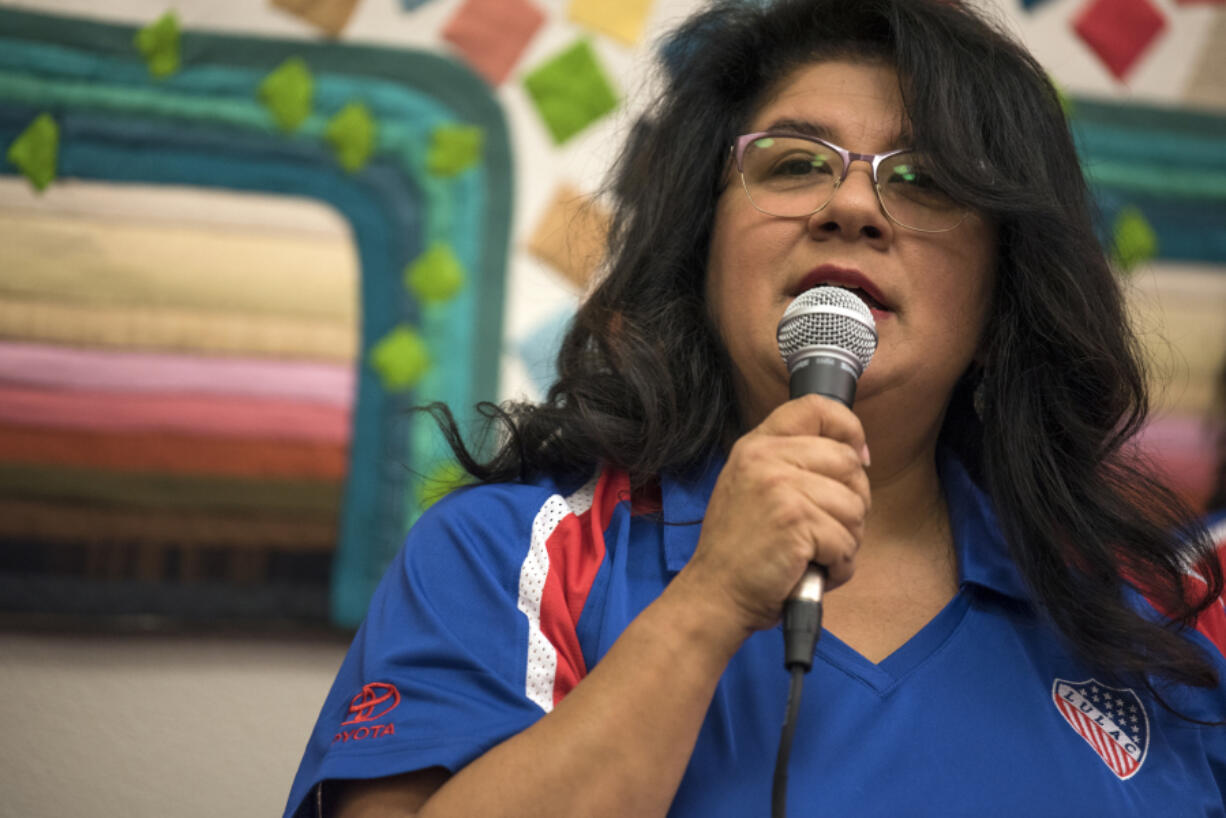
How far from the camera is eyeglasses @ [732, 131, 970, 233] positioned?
3.79ft

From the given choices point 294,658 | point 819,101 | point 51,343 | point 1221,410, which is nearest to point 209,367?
point 51,343

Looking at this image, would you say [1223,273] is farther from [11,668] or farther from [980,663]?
[11,668]

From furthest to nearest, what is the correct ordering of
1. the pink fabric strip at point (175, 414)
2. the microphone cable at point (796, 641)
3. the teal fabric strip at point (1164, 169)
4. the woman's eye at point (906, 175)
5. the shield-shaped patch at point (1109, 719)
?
the teal fabric strip at point (1164, 169)
the pink fabric strip at point (175, 414)
the woman's eye at point (906, 175)
the shield-shaped patch at point (1109, 719)
the microphone cable at point (796, 641)

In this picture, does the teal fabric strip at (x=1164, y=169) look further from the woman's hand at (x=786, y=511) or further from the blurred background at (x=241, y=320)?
the woman's hand at (x=786, y=511)

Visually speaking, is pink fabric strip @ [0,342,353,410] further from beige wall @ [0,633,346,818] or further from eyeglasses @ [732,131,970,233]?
eyeglasses @ [732,131,970,233]

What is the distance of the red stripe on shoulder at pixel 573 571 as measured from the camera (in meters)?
0.98

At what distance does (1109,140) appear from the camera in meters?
1.93

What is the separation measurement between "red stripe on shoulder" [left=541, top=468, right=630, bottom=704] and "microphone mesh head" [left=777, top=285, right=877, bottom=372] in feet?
0.88

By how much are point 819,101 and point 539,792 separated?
81 centimetres

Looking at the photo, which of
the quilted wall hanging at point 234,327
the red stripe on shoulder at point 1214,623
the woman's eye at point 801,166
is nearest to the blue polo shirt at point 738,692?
the red stripe on shoulder at point 1214,623

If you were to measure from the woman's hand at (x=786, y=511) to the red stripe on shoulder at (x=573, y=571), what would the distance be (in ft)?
0.58

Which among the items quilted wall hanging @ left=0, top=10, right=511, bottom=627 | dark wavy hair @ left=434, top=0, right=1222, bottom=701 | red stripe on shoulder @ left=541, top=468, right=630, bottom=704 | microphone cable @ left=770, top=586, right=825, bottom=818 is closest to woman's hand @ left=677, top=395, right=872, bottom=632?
microphone cable @ left=770, top=586, right=825, bottom=818

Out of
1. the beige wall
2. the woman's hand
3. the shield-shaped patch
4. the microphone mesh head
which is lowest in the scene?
the beige wall

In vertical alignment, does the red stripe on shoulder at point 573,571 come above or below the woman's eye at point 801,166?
below
